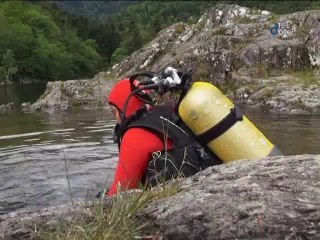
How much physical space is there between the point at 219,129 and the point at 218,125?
0.11 feet

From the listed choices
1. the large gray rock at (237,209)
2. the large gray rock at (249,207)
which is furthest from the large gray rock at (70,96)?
the large gray rock at (249,207)

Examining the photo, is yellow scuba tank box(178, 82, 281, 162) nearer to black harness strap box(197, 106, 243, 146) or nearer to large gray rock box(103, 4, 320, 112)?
black harness strap box(197, 106, 243, 146)

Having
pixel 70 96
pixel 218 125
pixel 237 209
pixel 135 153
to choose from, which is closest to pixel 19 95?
pixel 70 96

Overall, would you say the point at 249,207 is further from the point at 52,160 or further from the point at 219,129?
the point at 52,160

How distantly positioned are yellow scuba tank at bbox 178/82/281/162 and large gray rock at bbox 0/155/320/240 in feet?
3.30

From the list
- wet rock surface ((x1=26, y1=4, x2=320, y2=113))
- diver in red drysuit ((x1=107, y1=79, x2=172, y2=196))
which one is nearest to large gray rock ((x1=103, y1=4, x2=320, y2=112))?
wet rock surface ((x1=26, y1=4, x2=320, y2=113))

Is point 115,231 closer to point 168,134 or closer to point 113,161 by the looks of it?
point 168,134

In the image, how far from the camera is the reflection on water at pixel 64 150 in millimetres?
5852

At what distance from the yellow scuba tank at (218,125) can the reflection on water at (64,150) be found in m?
1.08

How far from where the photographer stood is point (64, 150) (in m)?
8.39

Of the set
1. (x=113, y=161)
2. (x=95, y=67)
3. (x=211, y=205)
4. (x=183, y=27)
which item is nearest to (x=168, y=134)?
Result: (x=211, y=205)

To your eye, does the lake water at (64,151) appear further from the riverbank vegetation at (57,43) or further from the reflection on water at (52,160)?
the riverbank vegetation at (57,43)

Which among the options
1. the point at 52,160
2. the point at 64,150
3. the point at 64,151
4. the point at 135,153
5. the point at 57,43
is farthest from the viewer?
the point at 57,43

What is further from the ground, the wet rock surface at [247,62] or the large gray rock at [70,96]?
the wet rock surface at [247,62]
